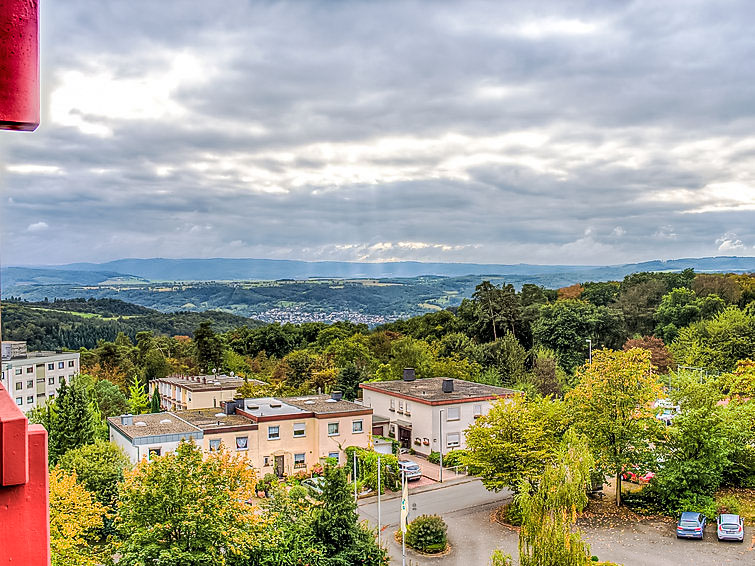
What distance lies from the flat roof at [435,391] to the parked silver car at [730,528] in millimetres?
13591

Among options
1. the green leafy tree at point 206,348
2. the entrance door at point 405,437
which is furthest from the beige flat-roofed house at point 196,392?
the entrance door at point 405,437

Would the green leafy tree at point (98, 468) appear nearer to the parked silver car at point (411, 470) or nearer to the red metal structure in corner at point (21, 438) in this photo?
the parked silver car at point (411, 470)

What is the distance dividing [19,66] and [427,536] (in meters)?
26.6

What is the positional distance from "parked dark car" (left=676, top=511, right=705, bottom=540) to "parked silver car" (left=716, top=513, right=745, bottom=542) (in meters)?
0.66

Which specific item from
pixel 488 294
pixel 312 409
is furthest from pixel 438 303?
pixel 312 409

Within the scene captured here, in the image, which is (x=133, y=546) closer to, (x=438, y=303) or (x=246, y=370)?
(x=246, y=370)

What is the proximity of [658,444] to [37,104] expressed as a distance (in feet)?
110

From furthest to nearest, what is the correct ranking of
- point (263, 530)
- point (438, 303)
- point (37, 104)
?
point (438, 303), point (263, 530), point (37, 104)

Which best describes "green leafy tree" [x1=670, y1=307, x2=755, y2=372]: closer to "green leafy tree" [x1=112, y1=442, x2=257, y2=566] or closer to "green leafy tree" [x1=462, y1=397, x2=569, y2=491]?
"green leafy tree" [x1=462, y1=397, x2=569, y2=491]

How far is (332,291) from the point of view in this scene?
194 meters

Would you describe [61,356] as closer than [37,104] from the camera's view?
No

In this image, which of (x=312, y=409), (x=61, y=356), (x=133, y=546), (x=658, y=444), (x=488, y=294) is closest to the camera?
(x=133, y=546)

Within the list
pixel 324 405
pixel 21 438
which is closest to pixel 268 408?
pixel 324 405

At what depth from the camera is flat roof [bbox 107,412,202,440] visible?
105 feet
